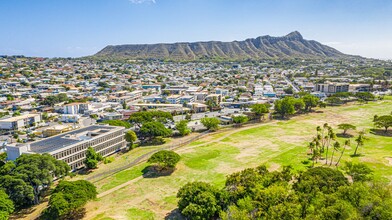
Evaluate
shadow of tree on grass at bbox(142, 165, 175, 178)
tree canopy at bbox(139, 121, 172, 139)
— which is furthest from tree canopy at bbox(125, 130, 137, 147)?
shadow of tree on grass at bbox(142, 165, 175, 178)

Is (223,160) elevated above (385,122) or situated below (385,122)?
below

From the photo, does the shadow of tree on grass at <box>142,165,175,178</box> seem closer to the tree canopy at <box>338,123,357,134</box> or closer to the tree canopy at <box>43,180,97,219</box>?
the tree canopy at <box>43,180,97,219</box>

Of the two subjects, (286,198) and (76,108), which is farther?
(76,108)

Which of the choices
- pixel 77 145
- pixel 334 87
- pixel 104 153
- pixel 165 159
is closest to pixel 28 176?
pixel 77 145

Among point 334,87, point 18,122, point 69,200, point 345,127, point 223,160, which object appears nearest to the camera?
point 69,200

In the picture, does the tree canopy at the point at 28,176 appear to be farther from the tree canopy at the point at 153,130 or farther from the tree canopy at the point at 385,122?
the tree canopy at the point at 385,122

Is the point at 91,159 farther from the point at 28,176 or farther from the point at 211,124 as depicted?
the point at 211,124
